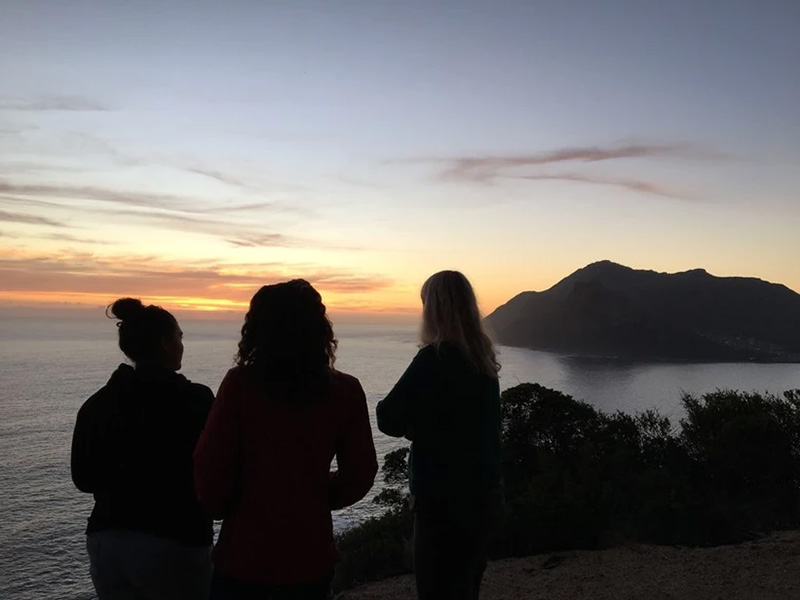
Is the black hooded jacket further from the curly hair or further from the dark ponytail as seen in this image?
the curly hair

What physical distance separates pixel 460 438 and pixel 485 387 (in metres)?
0.26

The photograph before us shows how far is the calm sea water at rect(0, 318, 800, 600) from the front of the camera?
27.7 m

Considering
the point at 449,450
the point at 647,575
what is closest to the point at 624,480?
the point at 647,575

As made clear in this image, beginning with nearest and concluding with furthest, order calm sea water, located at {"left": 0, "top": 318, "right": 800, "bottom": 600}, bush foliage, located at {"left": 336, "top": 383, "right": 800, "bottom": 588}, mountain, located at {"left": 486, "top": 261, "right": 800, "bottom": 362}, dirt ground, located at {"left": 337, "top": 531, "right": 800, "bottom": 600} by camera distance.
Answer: dirt ground, located at {"left": 337, "top": 531, "right": 800, "bottom": 600} → bush foliage, located at {"left": 336, "top": 383, "right": 800, "bottom": 588} → calm sea water, located at {"left": 0, "top": 318, "right": 800, "bottom": 600} → mountain, located at {"left": 486, "top": 261, "right": 800, "bottom": 362}

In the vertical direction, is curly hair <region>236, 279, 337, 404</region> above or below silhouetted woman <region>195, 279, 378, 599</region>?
above

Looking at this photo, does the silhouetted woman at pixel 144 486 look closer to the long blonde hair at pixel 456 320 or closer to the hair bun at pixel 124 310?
the hair bun at pixel 124 310

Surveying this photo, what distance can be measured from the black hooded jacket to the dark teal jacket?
2.82 feet

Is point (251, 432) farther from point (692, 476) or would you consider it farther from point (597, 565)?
point (692, 476)

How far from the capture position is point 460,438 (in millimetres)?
2924

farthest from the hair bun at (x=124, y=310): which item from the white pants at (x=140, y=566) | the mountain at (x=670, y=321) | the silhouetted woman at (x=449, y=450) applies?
the mountain at (x=670, y=321)

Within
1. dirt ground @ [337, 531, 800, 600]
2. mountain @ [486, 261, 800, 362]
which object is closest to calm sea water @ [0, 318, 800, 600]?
dirt ground @ [337, 531, 800, 600]

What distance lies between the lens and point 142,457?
7.80 feet

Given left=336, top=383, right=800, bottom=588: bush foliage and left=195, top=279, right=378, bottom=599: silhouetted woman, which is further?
left=336, top=383, right=800, bottom=588: bush foliage

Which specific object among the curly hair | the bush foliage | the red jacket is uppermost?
the curly hair
